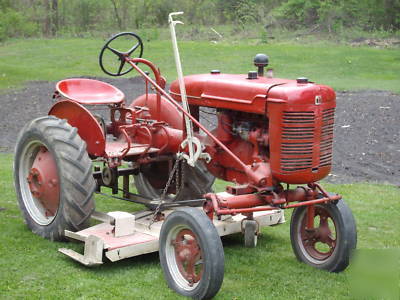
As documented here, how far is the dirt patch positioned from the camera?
26.8 ft

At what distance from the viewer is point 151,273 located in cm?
472

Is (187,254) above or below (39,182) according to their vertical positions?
below

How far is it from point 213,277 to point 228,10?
2609 centimetres

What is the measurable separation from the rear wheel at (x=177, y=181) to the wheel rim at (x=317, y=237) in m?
1.10

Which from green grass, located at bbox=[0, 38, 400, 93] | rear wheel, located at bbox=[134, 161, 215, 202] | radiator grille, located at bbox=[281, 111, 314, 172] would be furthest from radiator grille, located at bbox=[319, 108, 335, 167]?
green grass, located at bbox=[0, 38, 400, 93]

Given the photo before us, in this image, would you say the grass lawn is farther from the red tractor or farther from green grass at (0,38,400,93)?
green grass at (0,38,400,93)

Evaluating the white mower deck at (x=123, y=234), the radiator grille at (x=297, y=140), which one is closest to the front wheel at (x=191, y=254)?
the white mower deck at (x=123, y=234)

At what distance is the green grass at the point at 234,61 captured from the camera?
1638 centimetres

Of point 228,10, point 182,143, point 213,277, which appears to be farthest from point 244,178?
point 228,10

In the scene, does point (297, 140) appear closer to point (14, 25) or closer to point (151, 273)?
point (151, 273)

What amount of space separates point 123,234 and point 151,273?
1.31 feet

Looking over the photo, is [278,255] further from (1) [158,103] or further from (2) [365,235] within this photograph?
(1) [158,103]

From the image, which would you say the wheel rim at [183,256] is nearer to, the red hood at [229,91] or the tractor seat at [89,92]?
the red hood at [229,91]

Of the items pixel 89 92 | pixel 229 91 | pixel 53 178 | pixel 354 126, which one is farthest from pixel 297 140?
pixel 354 126
